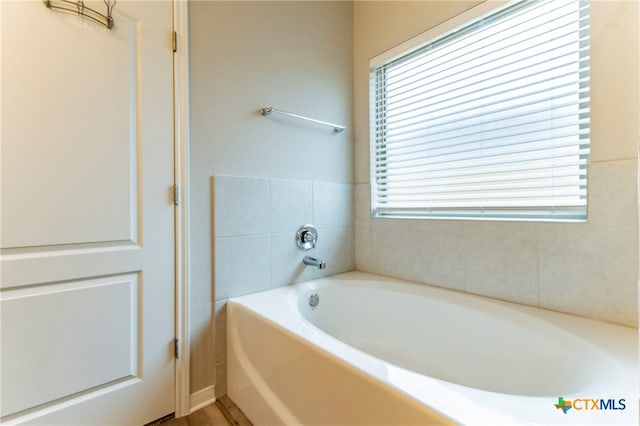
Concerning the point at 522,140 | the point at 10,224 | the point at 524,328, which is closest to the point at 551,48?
the point at 522,140

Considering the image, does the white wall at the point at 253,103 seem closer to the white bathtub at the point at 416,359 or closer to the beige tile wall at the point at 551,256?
the white bathtub at the point at 416,359

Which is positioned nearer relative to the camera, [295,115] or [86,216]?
[86,216]

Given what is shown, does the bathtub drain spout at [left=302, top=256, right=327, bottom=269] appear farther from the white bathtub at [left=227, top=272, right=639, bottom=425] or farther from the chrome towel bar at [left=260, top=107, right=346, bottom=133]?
the chrome towel bar at [left=260, top=107, right=346, bottom=133]

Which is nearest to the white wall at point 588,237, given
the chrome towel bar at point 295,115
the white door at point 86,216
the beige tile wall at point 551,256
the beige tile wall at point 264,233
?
the beige tile wall at point 551,256

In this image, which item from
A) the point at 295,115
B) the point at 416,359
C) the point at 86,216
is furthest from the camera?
the point at 295,115

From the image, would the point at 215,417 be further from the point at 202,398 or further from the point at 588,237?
Answer: the point at 588,237

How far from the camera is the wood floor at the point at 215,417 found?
127cm

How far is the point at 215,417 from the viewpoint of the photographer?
1.31 m

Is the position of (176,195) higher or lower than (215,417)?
higher

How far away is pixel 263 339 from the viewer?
119 cm

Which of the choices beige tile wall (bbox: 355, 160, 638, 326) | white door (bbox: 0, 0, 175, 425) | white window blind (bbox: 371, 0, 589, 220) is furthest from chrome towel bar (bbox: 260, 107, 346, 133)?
beige tile wall (bbox: 355, 160, 638, 326)

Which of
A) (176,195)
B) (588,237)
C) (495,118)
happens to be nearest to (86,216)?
(176,195)

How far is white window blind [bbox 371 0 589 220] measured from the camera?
1.21 metres

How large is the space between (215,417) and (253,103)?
1588 millimetres
